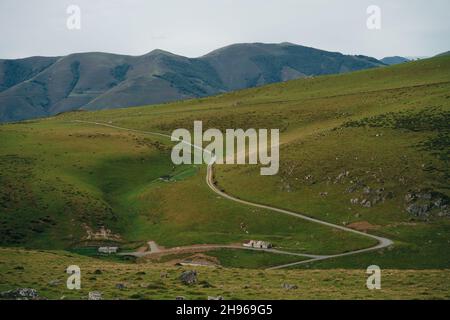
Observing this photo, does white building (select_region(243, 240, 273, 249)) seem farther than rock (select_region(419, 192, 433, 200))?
No

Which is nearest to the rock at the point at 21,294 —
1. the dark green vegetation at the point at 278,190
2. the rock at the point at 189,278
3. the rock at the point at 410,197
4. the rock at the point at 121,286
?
the dark green vegetation at the point at 278,190

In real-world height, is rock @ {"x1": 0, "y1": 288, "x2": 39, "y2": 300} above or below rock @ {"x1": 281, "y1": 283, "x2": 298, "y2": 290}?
above

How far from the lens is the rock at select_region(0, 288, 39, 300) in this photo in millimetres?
32562

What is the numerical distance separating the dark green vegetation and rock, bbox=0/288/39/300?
4.52 feet

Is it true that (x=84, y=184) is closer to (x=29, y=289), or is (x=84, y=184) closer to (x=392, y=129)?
(x=392, y=129)

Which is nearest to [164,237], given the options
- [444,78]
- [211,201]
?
[211,201]

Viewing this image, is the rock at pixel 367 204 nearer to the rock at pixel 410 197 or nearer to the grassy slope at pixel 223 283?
the rock at pixel 410 197

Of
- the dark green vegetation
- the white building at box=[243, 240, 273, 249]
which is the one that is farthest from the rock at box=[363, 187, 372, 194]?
the white building at box=[243, 240, 273, 249]

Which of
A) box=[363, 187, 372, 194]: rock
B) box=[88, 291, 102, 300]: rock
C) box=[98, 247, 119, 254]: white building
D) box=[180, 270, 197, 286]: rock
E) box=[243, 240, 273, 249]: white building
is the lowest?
box=[98, 247, 119, 254]: white building

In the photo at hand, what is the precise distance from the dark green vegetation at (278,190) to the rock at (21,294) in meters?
1.38

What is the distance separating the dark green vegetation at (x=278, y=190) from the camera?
2783 inches

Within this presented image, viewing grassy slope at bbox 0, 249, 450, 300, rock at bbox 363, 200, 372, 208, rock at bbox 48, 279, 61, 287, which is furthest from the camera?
rock at bbox 363, 200, 372, 208

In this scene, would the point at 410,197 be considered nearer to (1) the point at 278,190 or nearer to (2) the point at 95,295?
(1) the point at 278,190

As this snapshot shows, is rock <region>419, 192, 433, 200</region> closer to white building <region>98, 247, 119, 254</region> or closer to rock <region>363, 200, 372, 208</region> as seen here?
rock <region>363, 200, 372, 208</region>
